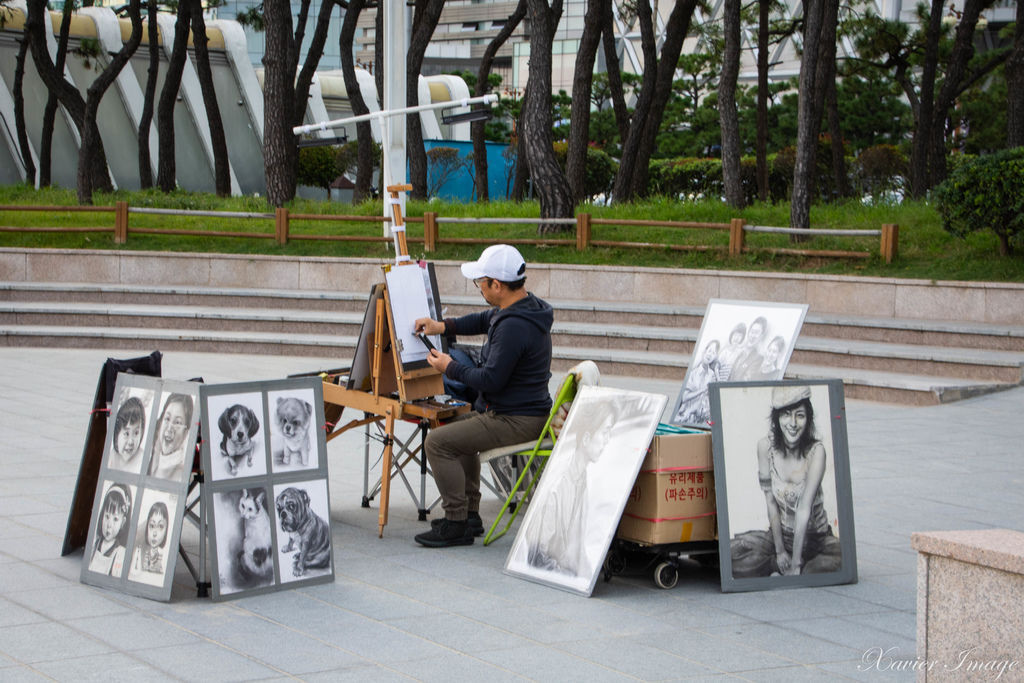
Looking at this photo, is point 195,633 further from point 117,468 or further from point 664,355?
point 664,355

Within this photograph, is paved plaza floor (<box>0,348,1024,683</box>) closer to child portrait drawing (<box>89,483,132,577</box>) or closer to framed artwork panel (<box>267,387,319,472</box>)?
child portrait drawing (<box>89,483,132,577</box>)

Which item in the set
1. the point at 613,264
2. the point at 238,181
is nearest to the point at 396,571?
the point at 613,264

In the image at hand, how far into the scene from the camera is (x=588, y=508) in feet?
17.8

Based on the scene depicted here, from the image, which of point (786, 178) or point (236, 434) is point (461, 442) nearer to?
point (236, 434)

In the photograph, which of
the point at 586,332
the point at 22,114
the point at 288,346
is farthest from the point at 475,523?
the point at 22,114

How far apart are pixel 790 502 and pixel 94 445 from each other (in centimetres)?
325

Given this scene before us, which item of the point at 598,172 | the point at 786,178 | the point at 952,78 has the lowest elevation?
the point at 786,178

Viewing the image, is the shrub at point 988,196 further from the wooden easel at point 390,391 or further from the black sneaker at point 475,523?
the black sneaker at point 475,523

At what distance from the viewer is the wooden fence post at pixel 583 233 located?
55.6 ft

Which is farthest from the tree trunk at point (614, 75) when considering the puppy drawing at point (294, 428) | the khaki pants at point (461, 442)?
the puppy drawing at point (294, 428)

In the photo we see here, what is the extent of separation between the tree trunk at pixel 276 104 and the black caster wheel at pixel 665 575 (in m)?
16.5

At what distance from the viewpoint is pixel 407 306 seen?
6.34 metres

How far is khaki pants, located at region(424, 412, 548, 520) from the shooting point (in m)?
6.06

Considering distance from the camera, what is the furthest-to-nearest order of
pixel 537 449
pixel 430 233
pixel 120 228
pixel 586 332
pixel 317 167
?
pixel 317 167
pixel 120 228
pixel 430 233
pixel 586 332
pixel 537 449
